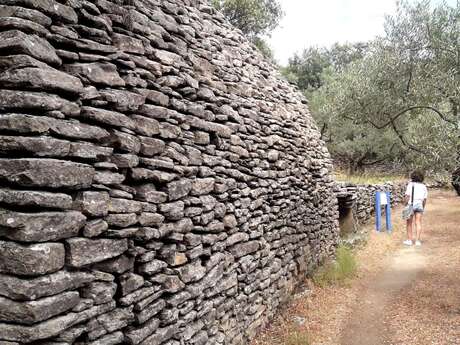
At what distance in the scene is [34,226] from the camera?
2.52 meters

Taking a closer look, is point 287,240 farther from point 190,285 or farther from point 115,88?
point 115,88

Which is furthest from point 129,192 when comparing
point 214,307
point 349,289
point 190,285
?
point 349,289

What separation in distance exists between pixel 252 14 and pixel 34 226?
18.6 metres

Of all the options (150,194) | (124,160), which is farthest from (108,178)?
(150,194)

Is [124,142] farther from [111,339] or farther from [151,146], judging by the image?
[111,339]

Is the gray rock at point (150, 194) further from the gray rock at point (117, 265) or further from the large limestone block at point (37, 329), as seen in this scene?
the large limestone block at point (37, 329)

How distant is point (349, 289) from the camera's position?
8039 millimetres

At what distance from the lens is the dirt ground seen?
19.6ft

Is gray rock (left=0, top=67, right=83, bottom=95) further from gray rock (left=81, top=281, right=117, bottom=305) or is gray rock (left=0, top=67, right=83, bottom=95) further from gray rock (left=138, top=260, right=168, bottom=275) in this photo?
gray rock (left=138, top=260, right=168, bottom=275)

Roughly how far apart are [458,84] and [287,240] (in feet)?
14.9

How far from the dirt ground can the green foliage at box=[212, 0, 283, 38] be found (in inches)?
505

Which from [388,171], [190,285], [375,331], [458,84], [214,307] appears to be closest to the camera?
[190,285]

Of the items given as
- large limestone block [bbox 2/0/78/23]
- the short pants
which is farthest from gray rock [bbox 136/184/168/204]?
the short pants

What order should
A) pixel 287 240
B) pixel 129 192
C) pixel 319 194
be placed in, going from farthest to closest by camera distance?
pixel 319 194, pixel 287 240, pixel 129 192
